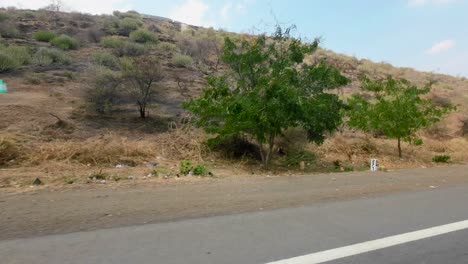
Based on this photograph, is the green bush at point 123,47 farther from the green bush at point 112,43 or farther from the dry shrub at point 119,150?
the dry shrub at point 119,150

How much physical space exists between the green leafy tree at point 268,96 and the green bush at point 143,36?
A: 19.8 m

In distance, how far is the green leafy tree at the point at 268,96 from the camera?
15.1m

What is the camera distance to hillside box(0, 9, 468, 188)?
14.0 metres

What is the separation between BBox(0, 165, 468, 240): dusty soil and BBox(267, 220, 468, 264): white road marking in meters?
2.38

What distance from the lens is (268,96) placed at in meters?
15.2

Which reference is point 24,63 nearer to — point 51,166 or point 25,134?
point 25,134

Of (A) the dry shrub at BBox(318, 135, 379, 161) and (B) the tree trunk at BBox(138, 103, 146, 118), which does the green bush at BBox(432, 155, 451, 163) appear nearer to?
(A) the dry shrub at BBox(318, 135, 379, 161)

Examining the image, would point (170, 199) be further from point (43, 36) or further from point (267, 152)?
point (43, 36)

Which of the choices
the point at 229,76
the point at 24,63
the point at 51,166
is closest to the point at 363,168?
the point at 229,76

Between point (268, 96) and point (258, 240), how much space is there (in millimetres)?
9252

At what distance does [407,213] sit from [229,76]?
10144mm

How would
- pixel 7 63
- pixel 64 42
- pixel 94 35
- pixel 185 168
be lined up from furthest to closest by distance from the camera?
1. pixel 94 35
2. pixel 64 42
3. pixel 7 63
4. pixel 185 168

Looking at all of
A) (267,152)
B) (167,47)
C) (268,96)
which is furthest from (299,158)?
(167,47)

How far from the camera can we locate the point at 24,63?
2669 centimetres
